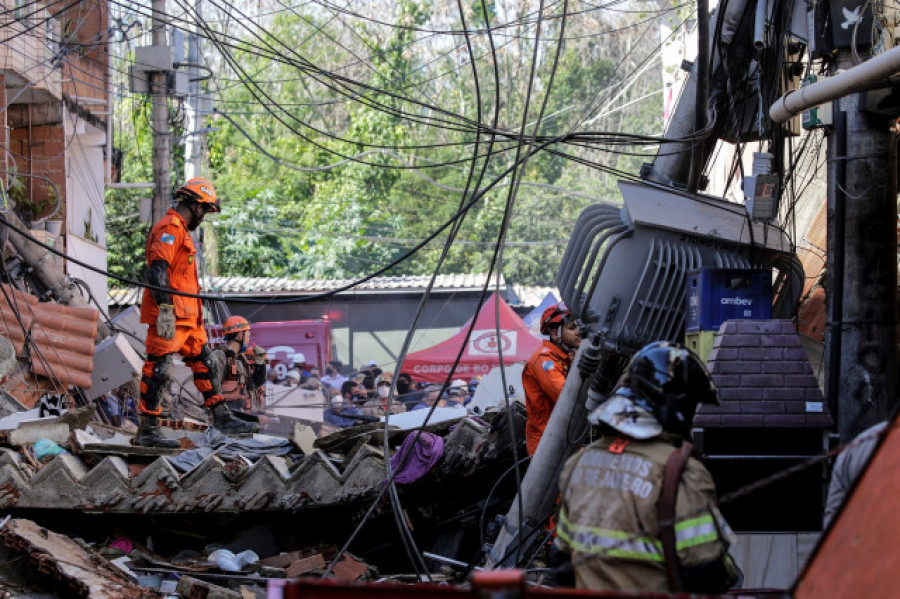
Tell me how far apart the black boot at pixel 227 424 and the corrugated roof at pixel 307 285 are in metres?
17.0

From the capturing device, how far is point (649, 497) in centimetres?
354

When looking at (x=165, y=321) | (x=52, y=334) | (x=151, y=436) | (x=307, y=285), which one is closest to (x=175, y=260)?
(x=165, y=321)

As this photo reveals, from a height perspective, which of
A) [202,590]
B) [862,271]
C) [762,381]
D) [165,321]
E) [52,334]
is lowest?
[202,590]

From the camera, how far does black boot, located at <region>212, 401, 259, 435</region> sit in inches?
381

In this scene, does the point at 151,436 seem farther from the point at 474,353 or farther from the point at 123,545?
the point at 474,353

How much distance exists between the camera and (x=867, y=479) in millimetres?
3146

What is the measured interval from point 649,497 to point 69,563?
5256mm

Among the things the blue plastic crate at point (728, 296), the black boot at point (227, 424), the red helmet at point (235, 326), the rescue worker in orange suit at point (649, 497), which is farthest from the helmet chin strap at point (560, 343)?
the red helmet at point (235, 326)

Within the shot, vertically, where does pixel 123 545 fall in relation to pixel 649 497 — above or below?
below

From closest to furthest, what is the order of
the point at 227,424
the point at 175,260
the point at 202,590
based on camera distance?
the point at 202,590 → the point at 175,260 → the point at 227,424

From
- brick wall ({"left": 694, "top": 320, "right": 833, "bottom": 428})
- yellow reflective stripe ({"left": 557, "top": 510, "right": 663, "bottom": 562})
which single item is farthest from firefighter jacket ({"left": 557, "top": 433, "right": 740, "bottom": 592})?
brick wall ({"left": 694, "top": 320, "right": 833, "bottom": 428})

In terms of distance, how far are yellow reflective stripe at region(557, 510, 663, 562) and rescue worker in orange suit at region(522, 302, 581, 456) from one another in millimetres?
4249

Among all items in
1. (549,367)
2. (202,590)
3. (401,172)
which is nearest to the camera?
(202,590)

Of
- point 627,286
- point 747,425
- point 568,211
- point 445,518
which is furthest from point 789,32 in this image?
point 568,211
